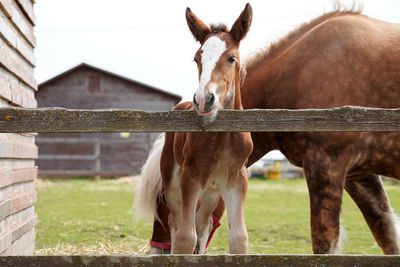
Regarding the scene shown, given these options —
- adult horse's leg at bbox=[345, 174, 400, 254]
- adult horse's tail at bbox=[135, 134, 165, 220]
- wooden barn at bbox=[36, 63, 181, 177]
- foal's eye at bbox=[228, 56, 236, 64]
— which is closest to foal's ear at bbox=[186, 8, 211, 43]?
foal's eye at bbox=[228, 56, 236, 64]

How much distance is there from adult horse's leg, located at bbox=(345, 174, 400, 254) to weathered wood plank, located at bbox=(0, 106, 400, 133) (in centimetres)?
263

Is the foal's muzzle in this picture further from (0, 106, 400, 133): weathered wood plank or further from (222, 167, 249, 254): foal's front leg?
(222, 167, 249, 254): foal's front leg

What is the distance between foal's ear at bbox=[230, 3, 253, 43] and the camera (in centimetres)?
528

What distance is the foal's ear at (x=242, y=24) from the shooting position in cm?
528

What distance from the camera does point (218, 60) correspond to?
5016mm

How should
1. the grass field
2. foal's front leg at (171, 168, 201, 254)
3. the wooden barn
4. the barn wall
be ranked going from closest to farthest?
foal's front leg at (171, 168, 201, 254) < the barn wall < the grass field < the wooden barn

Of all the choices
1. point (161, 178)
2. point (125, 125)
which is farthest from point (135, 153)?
point (125, 125)

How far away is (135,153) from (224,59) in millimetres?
26747

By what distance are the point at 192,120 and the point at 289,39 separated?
2.93 metres

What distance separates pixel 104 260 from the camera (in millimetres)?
3883

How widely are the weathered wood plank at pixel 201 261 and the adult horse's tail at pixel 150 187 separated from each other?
3.08m

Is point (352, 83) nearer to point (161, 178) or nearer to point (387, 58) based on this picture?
point (387, 58)

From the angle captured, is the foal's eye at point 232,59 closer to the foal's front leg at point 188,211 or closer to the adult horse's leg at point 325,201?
the foal's front leg at point 188,211

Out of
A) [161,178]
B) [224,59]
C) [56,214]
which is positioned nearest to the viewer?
[224,59]
